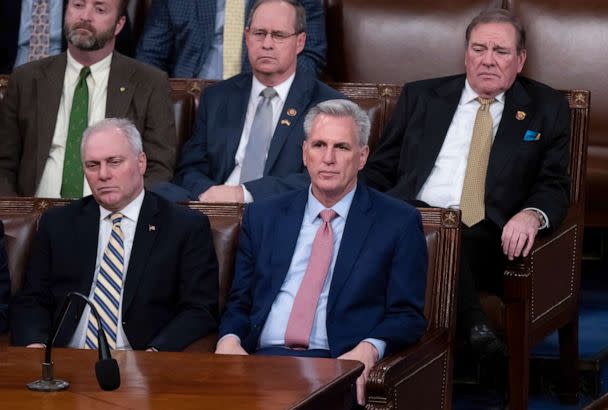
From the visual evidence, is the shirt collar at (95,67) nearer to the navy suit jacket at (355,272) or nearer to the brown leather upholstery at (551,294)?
the navy suit jacket at (355,272)

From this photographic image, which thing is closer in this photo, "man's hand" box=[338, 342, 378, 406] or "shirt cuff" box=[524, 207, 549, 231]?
"man's hand" box=[338, 342, 378, 406]

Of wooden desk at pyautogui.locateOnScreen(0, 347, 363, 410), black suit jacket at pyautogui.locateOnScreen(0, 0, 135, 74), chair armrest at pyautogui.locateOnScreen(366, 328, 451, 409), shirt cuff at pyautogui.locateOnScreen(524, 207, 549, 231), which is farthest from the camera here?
black suit jacket at pyautogui.locateOnScreen(0, 0, 135, 74)

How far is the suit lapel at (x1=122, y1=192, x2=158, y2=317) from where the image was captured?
11.9 feet

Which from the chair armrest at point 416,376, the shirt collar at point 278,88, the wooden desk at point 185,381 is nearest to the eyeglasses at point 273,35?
the shirt collar at point 278,88

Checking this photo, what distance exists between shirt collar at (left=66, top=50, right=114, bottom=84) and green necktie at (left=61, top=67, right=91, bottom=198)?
0.13 feet

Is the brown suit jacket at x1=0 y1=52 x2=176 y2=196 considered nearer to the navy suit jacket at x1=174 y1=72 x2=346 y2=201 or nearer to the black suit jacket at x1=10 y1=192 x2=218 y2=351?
the navy suit jacket at x1=174 y1=72 x2=346 y2=201

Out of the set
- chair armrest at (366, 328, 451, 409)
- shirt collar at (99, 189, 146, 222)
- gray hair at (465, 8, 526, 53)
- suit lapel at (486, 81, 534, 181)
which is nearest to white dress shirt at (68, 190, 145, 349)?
shirt collar at (99, 189, 146, 222)

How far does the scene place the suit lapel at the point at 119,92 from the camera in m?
4.60

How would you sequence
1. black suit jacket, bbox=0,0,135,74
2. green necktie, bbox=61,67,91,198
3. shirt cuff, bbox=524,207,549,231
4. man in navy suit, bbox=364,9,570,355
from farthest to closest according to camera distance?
black suit jacket, bbox=0,0,135,74
green necktie, bbox=61,67,91,198
man in navy suit, bbox=364,9,570,355
shirt cuff, bbox=524,207,549,231

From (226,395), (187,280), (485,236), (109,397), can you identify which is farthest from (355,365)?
(485,236)

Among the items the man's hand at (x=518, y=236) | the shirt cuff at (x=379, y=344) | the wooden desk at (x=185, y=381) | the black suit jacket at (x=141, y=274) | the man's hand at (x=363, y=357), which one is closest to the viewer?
the wooden desk at (x=185, y=381)

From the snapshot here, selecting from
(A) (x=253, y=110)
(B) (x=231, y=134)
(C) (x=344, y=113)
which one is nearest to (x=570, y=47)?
(A) (x=253, y=110)

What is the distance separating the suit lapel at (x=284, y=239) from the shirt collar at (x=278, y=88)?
1001mm

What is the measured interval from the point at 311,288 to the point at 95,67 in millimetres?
1550
